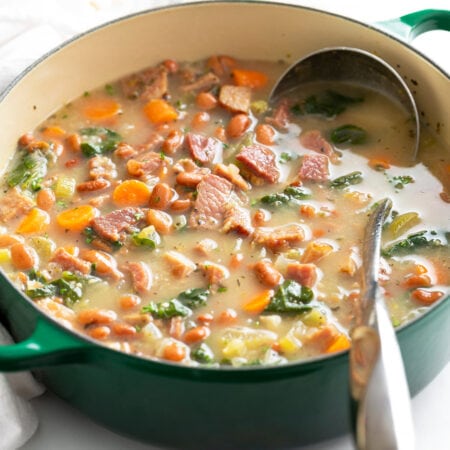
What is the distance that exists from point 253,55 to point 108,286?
177 cm

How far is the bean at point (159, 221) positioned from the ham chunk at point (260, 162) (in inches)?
17.8

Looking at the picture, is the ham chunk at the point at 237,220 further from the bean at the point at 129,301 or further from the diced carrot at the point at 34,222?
the diced carrot at the point at 34,222

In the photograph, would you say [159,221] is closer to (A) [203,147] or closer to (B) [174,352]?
(A) [203,147]

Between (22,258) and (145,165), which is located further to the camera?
(145,165)

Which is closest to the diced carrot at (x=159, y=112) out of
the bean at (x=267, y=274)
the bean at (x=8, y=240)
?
the bean at (x=8, y=240)

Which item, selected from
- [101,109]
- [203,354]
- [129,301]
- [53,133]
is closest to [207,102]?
[101,109]

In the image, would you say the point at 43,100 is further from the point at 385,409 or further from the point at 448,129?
the point at 385,409

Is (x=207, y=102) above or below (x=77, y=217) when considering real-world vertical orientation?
above

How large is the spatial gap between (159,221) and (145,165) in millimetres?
393

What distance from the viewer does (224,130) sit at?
14.7ft

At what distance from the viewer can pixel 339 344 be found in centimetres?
337

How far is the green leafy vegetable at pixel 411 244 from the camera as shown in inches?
151

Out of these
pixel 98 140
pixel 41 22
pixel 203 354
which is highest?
pixel 41 22

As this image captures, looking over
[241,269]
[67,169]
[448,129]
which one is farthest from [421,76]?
[67,169]
